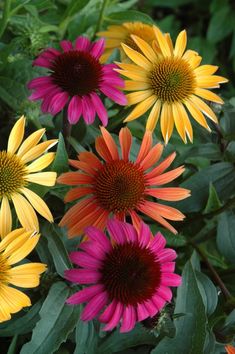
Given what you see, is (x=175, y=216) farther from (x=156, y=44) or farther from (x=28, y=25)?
(x=28, y=25)

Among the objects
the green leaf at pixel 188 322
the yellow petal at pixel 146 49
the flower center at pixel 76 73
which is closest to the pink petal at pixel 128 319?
the green leaf at pixel 188 322

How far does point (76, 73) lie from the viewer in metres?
0.86

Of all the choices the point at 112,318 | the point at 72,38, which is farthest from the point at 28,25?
the point at 112,318

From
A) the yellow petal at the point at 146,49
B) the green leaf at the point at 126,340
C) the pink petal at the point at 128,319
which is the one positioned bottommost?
the green leaf at the point at 126,340

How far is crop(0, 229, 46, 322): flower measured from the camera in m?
0.72

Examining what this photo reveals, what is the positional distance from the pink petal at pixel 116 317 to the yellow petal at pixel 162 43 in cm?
44

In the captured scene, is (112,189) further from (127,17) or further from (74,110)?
(127,17)

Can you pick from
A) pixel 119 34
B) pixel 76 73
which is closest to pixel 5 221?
pixel 76 73

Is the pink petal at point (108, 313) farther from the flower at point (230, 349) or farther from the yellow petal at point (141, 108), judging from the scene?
the yellow petal at point (141, 108)

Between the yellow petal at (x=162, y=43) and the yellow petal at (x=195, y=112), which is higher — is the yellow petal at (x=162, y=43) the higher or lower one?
the higher one

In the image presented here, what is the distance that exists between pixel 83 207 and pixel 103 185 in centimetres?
4

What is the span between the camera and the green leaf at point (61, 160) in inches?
32.2

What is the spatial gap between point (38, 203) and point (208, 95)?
1.08 ft

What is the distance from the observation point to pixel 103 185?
829mm
